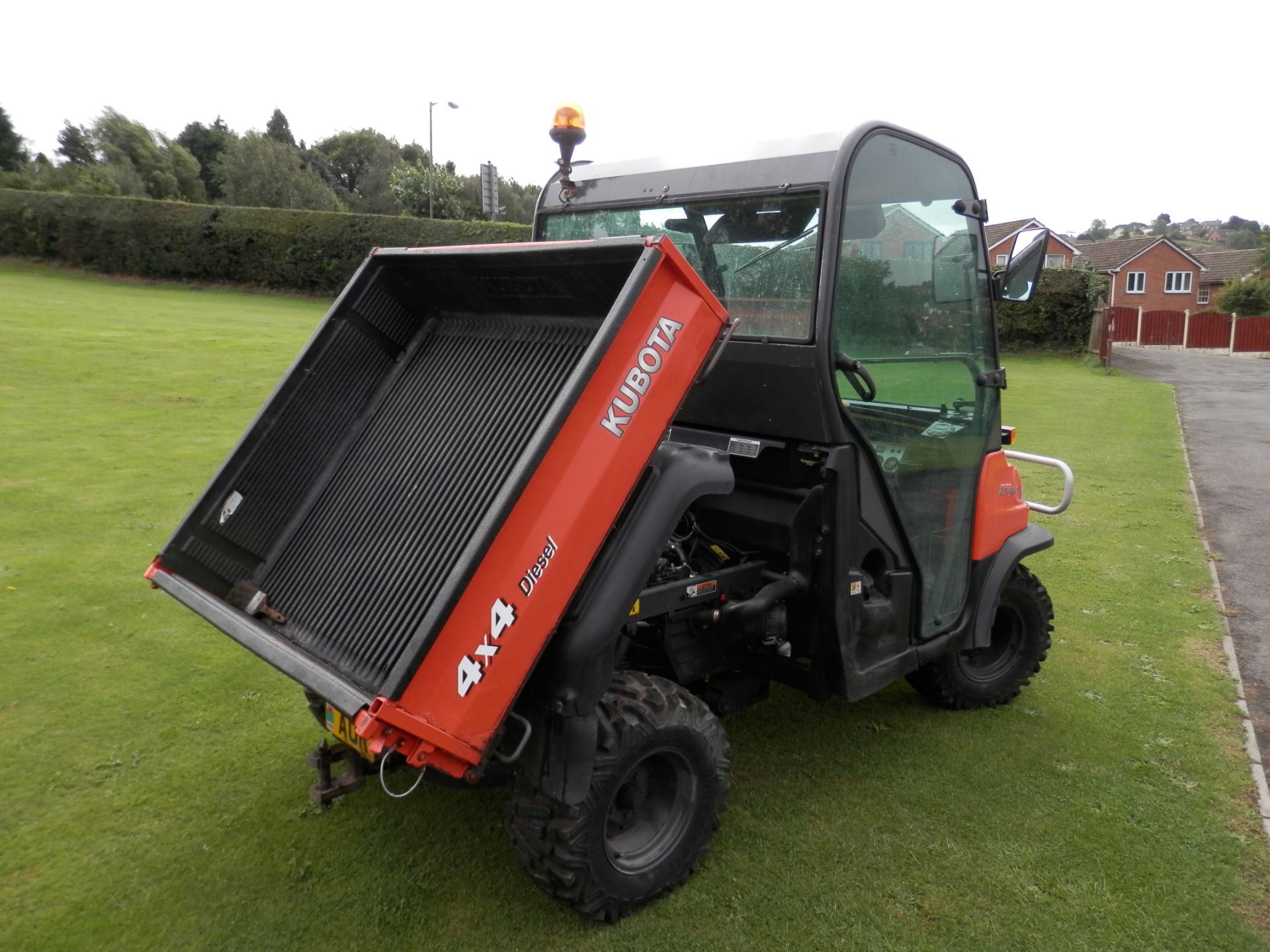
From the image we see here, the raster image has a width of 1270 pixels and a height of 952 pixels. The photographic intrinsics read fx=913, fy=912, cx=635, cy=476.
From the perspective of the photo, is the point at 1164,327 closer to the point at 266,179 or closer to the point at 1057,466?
the point at 1057,466

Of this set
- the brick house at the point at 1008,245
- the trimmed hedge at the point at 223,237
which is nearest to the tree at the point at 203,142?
the trimmed hedge at the point at 223,237

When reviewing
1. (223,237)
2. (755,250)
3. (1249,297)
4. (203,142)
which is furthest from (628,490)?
(203,142)

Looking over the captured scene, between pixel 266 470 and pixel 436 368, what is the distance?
0.69 metres

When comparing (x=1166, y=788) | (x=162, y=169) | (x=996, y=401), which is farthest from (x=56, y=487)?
(x=162, y=169)

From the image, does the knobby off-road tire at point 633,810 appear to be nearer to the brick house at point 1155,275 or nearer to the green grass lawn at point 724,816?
the green grass lawn at point 724,816

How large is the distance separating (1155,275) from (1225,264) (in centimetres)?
607

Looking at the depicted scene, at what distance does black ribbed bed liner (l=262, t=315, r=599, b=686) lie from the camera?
272cm

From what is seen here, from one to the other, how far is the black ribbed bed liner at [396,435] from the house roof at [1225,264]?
6158 centimetres

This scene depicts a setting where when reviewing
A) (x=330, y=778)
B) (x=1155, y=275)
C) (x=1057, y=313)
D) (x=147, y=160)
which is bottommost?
(x=1155, y=275)

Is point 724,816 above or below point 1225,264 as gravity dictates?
above

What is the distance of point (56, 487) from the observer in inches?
290

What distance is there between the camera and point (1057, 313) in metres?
22.7

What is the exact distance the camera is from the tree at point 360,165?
5922 centimetres

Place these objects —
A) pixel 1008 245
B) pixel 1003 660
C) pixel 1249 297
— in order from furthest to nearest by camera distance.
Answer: pixel 1008 245, pixel 1249 297, pixel 1003 660
